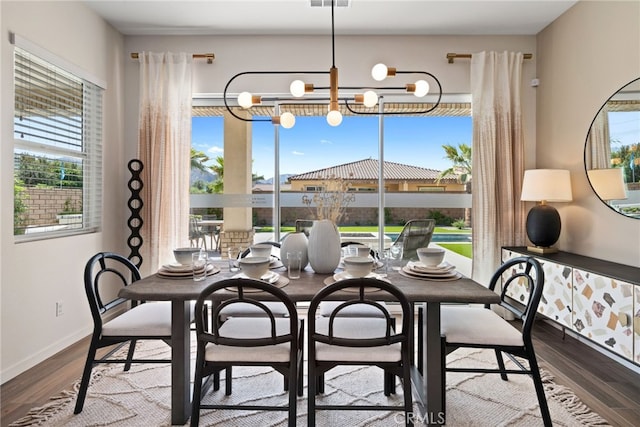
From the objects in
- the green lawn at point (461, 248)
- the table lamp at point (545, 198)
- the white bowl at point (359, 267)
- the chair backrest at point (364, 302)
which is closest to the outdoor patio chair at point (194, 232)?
the white bowl at point (359, 267)

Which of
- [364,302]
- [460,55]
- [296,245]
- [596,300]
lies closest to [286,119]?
[296,245]

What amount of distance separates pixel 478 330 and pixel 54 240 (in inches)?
115

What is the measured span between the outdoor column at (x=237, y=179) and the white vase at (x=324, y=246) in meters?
1.83

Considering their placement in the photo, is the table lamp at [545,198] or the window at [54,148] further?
the table lamp at [545,198]

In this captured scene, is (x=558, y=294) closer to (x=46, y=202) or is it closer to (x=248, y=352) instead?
(x=248, y=352)

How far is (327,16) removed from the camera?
3230 mm

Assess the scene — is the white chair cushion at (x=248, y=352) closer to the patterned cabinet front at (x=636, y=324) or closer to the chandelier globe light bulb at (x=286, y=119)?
the chandelier globe light bulb at (x=286, y=119)

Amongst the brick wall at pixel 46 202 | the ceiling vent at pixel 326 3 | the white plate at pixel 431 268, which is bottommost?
the white plate at pixel 431 268

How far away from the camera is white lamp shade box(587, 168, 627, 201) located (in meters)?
2.57

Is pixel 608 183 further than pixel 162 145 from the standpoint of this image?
No

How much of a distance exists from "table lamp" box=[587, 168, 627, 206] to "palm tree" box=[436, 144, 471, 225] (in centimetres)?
107

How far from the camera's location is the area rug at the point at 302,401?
6.08 feet

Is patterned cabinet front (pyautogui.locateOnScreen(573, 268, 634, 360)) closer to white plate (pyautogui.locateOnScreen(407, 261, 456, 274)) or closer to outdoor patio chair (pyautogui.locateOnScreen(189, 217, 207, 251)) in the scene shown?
white plate (pyautogui.locateOnScreen(407, 261, 456, 274))

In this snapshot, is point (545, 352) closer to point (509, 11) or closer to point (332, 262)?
point (332, 262)
